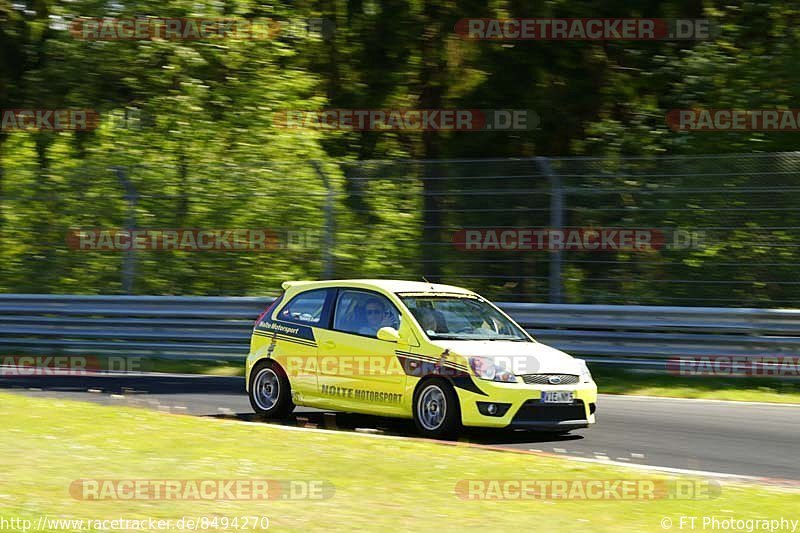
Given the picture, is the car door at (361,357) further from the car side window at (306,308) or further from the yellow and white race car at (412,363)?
the car side window at (306,308)

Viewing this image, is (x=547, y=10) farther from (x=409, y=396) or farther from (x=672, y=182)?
(x=409, y=396)

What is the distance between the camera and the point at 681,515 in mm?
7348

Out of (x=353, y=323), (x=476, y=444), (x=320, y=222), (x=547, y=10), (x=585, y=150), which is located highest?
(x=547, y=10)

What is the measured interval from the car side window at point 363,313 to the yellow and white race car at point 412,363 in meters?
0.01

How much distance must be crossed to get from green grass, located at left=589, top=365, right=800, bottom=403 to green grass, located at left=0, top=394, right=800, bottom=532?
559 centimetres

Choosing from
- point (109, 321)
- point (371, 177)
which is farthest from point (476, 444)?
point (109, 321)

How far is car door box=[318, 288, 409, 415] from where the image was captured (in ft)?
37.1

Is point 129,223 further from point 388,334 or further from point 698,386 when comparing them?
point 698,386

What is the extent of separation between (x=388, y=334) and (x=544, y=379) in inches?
61.0

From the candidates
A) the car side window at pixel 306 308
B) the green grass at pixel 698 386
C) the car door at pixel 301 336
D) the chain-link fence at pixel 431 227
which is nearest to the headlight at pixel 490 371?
the car door at pixel 301 336

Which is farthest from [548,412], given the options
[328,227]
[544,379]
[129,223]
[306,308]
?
[129,223]

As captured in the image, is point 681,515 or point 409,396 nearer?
point 681,515

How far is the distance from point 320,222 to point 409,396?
25.1ft

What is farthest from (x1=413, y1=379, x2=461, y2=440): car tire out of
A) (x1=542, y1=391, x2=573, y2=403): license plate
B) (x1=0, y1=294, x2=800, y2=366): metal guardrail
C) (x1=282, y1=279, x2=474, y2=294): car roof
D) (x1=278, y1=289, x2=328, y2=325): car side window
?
(x1=0, y1=294, x2=800, y2=366): metal guardrail
